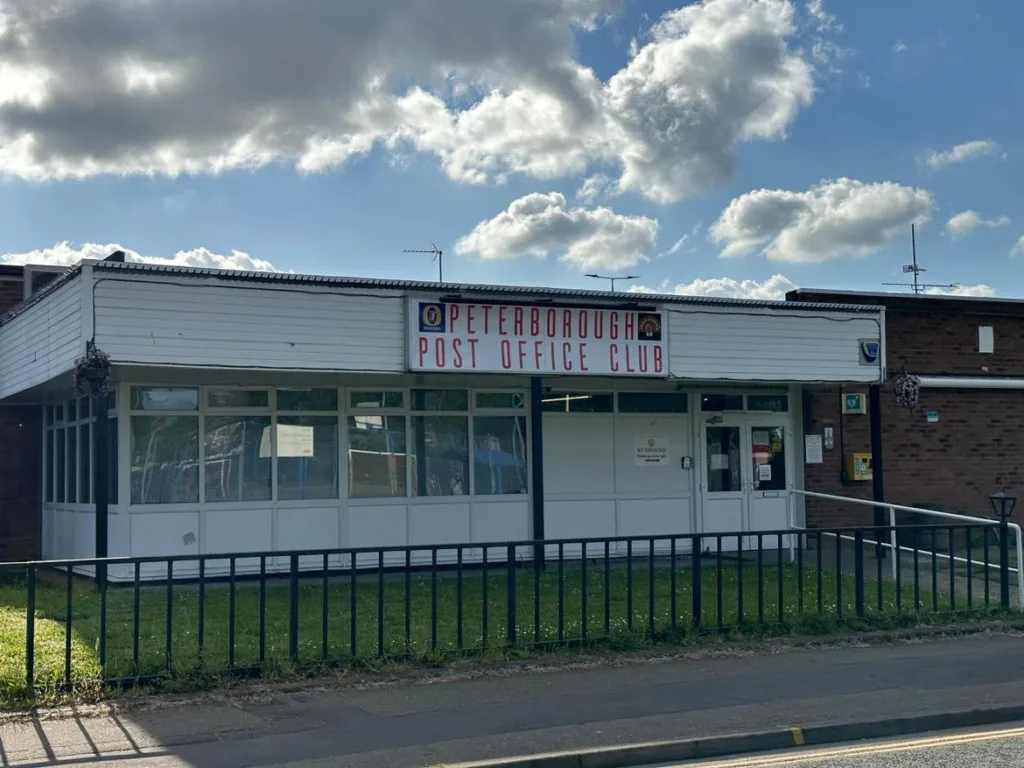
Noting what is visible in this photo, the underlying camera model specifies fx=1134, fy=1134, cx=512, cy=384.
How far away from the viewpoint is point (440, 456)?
52.3 feet

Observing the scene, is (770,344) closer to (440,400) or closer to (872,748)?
(440,400)

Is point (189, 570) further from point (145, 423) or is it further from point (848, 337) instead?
point (848, 337)

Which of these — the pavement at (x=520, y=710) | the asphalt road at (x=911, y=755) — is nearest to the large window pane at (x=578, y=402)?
the pavement at (x=520, y=710)

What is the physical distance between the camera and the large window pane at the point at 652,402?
17016 millimetres

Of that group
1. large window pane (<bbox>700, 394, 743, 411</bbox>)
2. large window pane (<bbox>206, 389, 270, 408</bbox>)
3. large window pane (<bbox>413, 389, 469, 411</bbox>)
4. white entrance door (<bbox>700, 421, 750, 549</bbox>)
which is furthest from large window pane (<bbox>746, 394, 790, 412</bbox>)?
large window pane (<bbox>206, 389, 270, 408</bbox>)

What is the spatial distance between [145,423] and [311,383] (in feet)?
7.11

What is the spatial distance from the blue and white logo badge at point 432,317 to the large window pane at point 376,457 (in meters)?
1.94

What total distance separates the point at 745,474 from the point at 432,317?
618 centimetres

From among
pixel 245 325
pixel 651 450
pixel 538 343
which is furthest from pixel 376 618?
pixel 651 450

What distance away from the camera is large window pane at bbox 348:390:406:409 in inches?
609

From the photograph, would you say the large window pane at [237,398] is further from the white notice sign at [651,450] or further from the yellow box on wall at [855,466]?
the yellow box on wall at [855,466]

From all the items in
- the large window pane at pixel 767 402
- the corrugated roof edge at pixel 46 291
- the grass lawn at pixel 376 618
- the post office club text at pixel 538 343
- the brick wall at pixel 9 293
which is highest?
the brick wall at pixel 9 293

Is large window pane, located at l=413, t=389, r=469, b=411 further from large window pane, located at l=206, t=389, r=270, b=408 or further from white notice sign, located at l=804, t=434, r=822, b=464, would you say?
white notice sign, located at l=804, t=434, r=822, b=464

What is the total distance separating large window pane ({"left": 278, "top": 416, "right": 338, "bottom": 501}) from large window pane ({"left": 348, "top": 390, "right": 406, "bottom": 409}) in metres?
0.39
